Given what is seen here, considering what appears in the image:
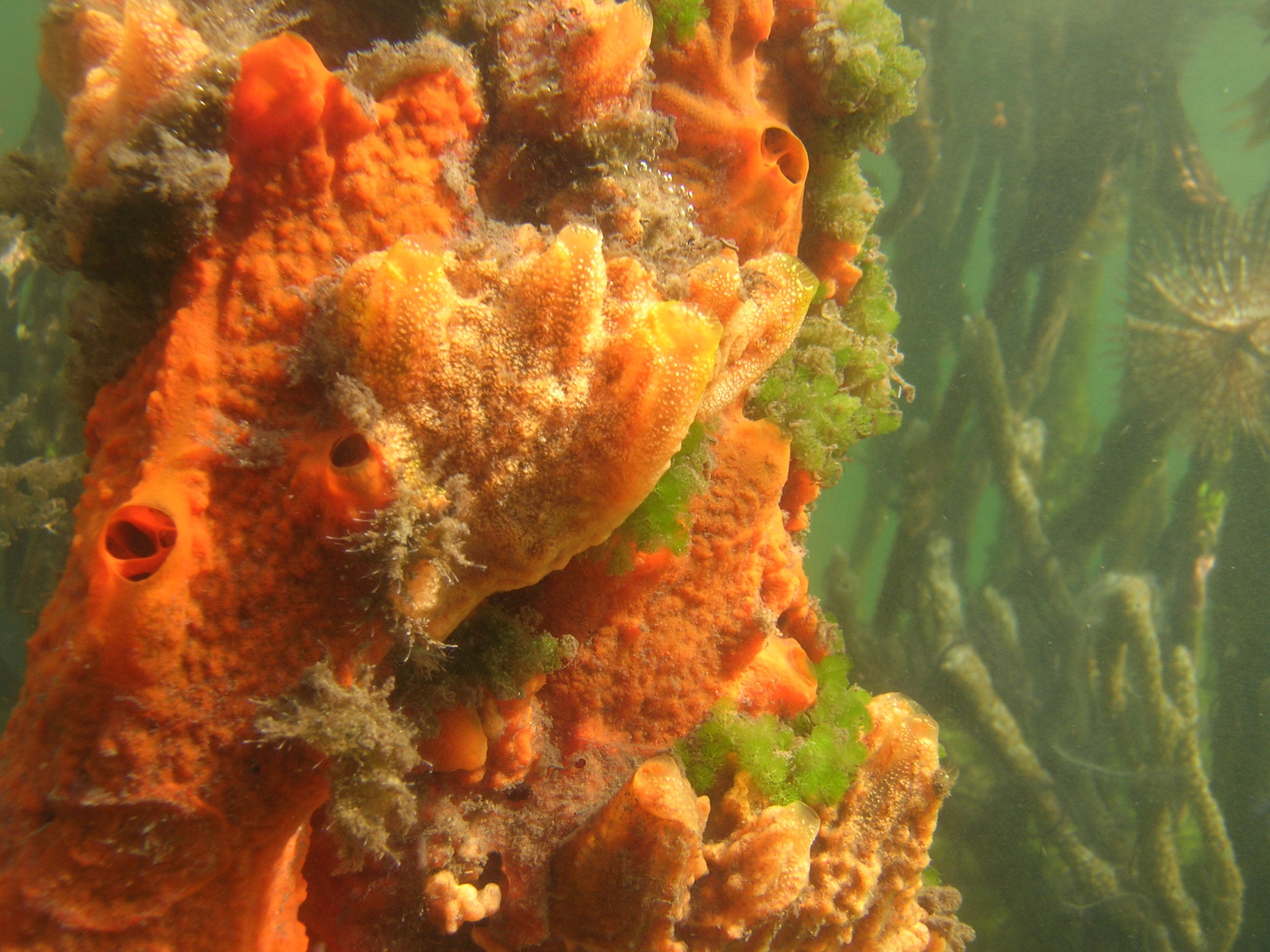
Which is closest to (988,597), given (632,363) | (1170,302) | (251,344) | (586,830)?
(1170,302)


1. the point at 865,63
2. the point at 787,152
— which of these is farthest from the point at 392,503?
the point at 865,63

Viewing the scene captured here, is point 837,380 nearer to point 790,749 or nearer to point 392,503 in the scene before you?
→ point 790,749

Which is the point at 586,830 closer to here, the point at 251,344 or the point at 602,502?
the point at 602,502

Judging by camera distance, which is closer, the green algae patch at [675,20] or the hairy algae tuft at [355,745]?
the hairy algae tuft at [355,745]

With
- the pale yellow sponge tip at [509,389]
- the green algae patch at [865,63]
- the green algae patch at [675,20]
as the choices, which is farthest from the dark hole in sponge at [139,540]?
the green algae patch at [865,63]

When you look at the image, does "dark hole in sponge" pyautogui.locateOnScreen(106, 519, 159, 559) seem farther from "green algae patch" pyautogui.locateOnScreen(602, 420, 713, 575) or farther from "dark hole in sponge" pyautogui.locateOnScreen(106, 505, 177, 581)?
"green algae patch" pyautogui.locateOnScreen(602, 420, 713, 575)

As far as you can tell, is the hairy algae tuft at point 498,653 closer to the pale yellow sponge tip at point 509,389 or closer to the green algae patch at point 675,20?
the pale yellow sponge tip at point 509,389

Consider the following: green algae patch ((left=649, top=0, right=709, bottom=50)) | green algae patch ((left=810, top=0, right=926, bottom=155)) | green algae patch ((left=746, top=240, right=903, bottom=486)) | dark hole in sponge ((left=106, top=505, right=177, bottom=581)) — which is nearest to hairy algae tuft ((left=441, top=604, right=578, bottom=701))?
dark hole in sponge ((left=106, top=505, right=177, bottom=581))
